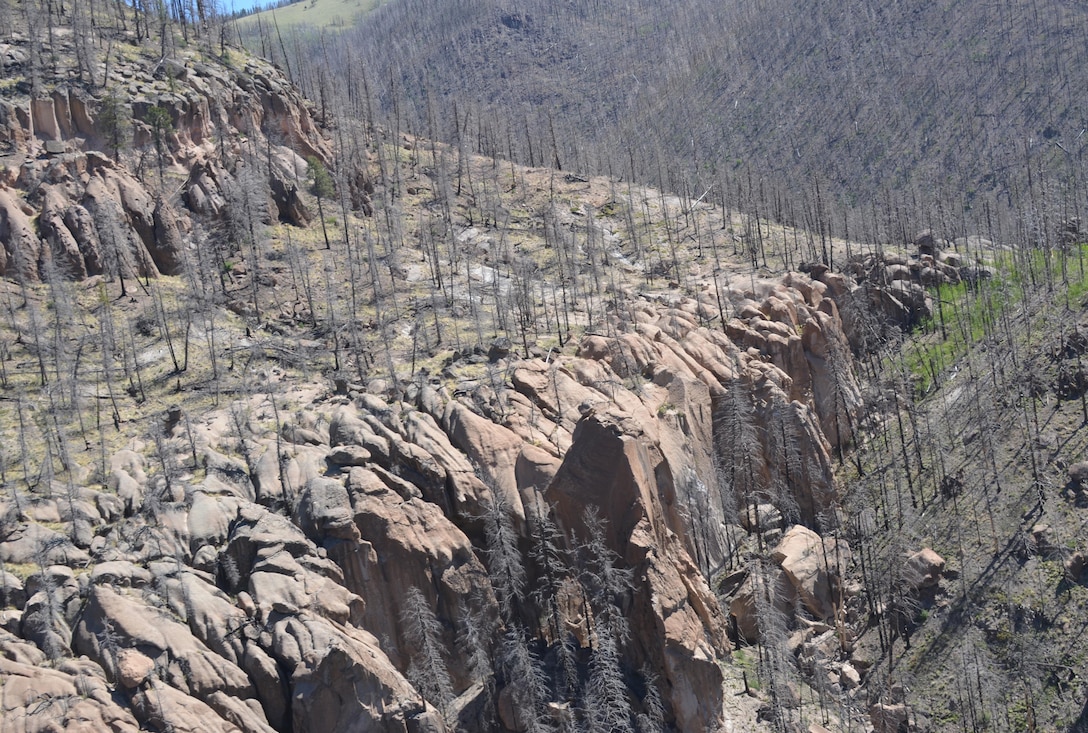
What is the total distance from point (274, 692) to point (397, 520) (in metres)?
14.9

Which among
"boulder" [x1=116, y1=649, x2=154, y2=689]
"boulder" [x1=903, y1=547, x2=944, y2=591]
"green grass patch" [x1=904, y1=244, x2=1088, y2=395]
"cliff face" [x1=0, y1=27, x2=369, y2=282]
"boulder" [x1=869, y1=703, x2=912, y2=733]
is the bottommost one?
"boulder" [x1=869, y1=703, x2=912, y2=733]

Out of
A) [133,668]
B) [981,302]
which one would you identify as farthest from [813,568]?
[981,302]

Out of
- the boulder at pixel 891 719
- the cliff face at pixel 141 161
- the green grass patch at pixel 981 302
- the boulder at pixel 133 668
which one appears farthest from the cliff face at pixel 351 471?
the boulder at pixel 891 719

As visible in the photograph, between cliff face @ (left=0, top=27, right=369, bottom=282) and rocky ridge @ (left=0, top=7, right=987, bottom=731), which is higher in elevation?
cliff face @ (left=0, top=27, right=369, bottom=282)

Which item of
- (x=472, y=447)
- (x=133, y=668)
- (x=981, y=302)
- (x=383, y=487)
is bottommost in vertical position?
(x=981, y=302)

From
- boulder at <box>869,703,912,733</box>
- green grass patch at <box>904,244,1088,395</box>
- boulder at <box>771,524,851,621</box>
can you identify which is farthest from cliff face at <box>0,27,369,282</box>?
boulder at <box>869,703,912,733</box>

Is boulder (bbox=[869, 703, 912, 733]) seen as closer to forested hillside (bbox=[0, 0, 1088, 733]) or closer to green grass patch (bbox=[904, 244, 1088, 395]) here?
forested hillside (bbox=[0, 0, 1088, 733])

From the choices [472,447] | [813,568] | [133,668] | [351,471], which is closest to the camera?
[133,668]

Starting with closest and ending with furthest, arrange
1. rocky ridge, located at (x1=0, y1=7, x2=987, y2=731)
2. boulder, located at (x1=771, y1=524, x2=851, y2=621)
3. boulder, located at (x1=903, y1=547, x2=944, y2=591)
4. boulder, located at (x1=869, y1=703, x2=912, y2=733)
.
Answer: rocky ridge, located at (x1=0, y1=7, x2=987, y2=731)
boulder, located at (x1=869, y1=703, x2=912, y2=733)
boulder, located at (x1=771, y1=524, x2=851, y2=621)
boulder, located at (x1=903, y1=547, x2=944, y2=591)

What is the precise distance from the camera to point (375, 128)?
162875mm

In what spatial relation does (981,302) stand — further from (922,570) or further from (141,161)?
(141,161)

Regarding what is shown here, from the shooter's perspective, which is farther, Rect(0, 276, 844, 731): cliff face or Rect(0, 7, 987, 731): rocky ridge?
Rect(0, 7, 987, 731): rocky ridge

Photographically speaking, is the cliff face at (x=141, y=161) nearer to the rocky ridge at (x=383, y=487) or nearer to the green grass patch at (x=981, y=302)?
the rocky ridge at (x=383, y=487)

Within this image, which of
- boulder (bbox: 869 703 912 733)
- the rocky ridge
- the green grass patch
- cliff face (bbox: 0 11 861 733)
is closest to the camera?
the rocky ridge
